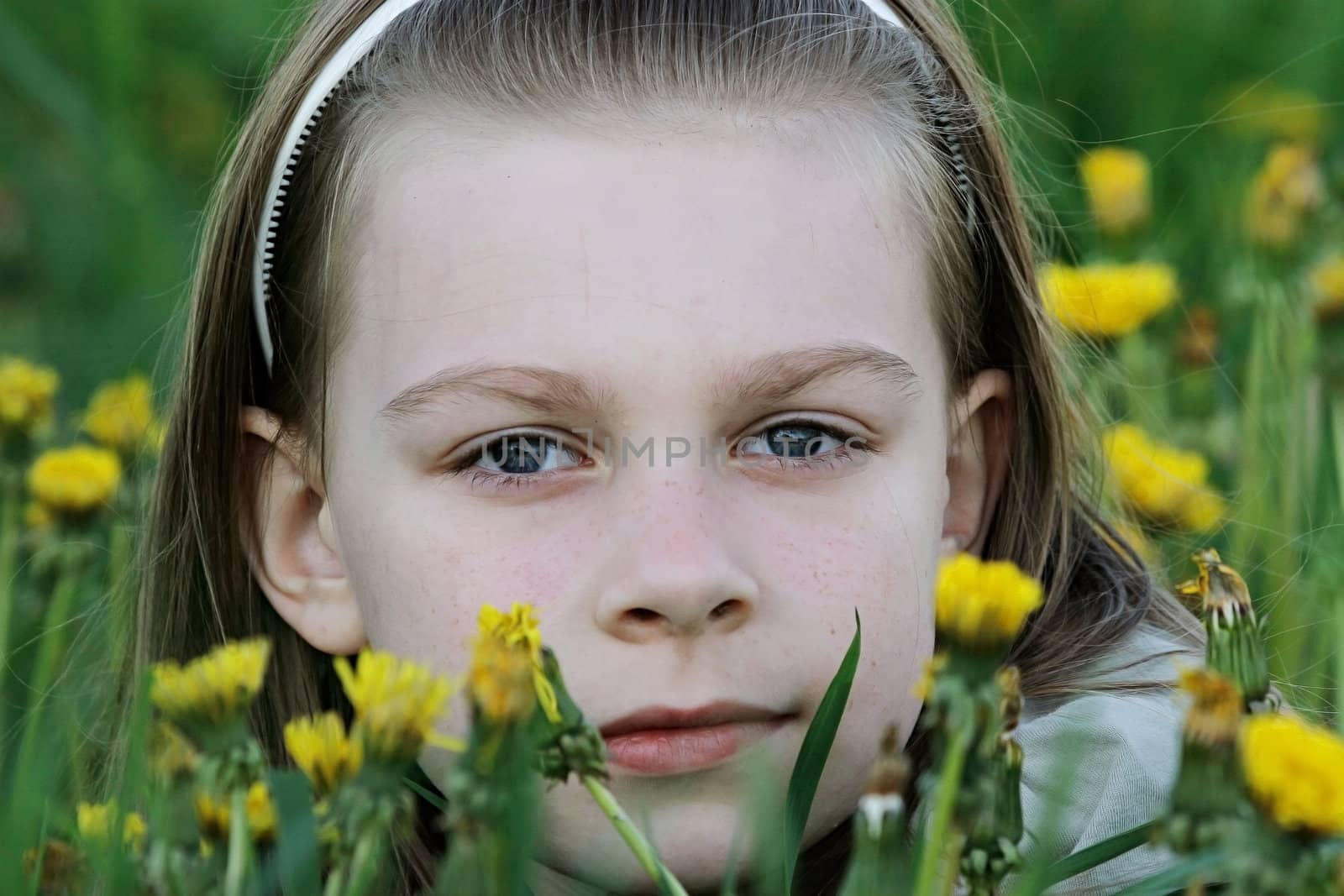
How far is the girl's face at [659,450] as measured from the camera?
3.69 feet

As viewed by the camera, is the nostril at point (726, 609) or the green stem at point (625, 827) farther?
the nostril at point (726, 609)

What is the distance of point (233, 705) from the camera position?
790 mm

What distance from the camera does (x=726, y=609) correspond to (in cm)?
112

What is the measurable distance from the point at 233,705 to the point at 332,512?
0.57 m

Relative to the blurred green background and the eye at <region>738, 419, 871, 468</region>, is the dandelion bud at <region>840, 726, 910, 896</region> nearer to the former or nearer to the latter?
the eye at <region>738, 419, 871, 468</region>

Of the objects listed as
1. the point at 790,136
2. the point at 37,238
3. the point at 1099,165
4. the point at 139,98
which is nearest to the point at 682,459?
the point at 790,136

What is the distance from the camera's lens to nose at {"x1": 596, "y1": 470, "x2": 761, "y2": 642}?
109cm

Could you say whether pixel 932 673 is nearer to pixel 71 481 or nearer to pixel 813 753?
pixel 813 753

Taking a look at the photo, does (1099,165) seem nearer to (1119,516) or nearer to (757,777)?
(1119,516)

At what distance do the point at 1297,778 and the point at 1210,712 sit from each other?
5 centimetres

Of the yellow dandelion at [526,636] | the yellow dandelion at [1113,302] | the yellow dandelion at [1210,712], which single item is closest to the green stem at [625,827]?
the yellow dandelion at [526,636]

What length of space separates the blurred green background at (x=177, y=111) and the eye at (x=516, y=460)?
4.59ft

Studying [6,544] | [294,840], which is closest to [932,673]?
[294,840]

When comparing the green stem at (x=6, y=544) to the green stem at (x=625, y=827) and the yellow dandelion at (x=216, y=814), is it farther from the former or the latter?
the green stem at (x=625, y=827)
